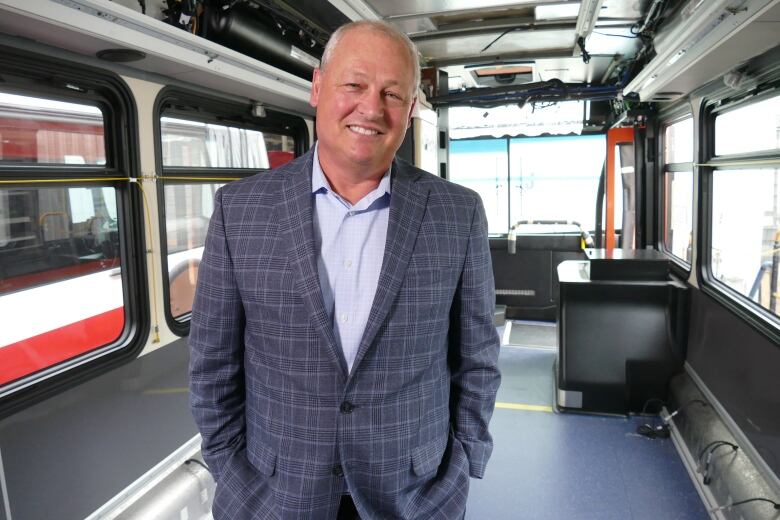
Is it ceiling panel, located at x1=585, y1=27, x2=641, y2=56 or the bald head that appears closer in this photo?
the bald head

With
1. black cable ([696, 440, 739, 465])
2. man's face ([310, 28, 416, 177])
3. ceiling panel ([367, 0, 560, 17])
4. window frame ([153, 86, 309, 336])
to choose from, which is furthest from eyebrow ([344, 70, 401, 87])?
black cable ([696, 440, 739, 465])

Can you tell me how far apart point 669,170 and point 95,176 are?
5326 mm

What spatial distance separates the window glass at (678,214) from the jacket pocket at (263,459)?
438cm

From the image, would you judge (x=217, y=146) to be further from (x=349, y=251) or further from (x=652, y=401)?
(x=652, y=401)

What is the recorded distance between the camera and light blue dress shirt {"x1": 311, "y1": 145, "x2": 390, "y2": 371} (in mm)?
1391

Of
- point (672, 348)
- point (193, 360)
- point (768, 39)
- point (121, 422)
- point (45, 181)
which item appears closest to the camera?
point (193, 360)

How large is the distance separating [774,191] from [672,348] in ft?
5.64

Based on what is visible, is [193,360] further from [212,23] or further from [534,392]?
[534,392]

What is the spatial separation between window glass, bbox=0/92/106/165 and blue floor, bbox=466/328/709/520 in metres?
2.85

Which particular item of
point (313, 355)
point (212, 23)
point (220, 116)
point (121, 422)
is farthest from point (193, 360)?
point (220, 116)

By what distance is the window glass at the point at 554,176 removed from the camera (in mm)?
8883

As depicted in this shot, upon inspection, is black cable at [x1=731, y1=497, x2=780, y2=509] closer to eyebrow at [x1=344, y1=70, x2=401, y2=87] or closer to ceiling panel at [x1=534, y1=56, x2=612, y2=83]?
eyebrow at [x1=344, y1=70, x2=401, y2=87]

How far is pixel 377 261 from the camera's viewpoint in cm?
142

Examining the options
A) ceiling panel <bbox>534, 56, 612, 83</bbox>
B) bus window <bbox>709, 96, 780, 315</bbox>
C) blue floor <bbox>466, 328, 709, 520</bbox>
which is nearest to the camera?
bus window <bbox>709, 96, 780, 315</bbox>
